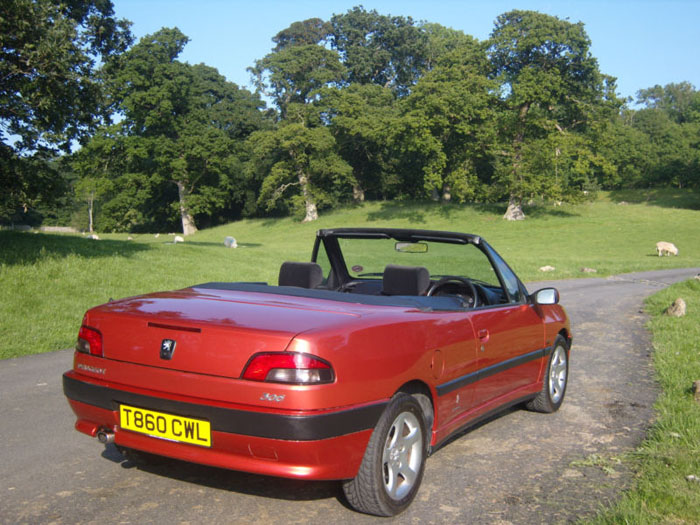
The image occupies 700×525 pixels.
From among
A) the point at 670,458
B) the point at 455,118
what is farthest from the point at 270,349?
the point at 455,118

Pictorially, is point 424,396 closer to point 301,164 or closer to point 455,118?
point 455,118

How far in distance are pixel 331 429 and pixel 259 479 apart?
3.67ft

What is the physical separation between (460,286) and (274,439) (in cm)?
255

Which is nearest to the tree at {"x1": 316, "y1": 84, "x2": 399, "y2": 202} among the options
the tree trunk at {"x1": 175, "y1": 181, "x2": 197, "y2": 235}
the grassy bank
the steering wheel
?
Result: the tree trunk at {"x1": 175, "y1": 181, "x2": 197, "y2": 235}

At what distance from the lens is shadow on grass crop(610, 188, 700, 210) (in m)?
64.9

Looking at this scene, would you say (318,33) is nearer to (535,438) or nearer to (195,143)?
(195,143)

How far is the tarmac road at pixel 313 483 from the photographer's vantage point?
3.66 meters

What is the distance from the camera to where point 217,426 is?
337 cm

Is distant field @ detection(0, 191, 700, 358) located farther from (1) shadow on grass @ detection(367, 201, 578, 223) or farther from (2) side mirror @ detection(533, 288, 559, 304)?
(2) side mirror @ detection(533, 288, 559, 304)

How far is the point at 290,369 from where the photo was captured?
3301 millimetres

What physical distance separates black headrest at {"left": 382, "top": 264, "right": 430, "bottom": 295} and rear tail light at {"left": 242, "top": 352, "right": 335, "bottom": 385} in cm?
166

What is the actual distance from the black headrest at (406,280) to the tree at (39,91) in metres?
11.9

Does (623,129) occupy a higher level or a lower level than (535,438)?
higher

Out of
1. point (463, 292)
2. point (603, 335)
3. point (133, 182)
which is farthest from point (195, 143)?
point (463, 292)
